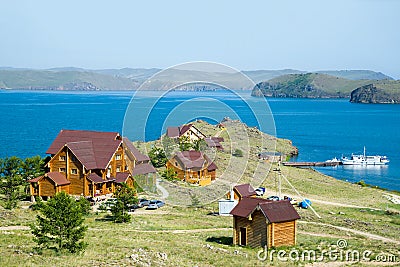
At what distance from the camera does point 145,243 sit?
25266mm

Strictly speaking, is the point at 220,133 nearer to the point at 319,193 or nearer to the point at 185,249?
the point at 319,193

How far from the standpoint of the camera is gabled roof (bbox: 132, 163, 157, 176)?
4212 centimetres

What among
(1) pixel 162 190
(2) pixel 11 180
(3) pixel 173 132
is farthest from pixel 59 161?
(3) pixel 173 132

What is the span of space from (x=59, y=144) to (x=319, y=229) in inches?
875

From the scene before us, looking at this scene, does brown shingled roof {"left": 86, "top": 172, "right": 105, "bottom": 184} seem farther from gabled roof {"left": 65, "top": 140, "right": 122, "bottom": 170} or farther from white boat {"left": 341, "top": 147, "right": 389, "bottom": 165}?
white boat {"left": 341, "top": 147, "right": 389, "bottom": 165}

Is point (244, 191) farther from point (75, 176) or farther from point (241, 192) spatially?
point (75, 176)

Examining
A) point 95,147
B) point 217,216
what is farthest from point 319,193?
point 95,147

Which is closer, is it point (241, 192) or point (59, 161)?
point (241, 192)

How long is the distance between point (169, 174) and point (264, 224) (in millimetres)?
19914

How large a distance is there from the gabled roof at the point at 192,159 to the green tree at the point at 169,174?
3.39 feet

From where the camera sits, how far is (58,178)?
40.9m

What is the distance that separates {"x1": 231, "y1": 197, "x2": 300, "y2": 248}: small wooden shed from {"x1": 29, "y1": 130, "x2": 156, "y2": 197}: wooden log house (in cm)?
1573

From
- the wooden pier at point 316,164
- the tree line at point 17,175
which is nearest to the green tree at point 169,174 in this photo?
the tree line at point 17,175

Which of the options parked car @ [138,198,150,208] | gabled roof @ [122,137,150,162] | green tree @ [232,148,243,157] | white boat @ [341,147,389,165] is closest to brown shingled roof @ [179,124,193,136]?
green tree @ [232,148,243,157]
